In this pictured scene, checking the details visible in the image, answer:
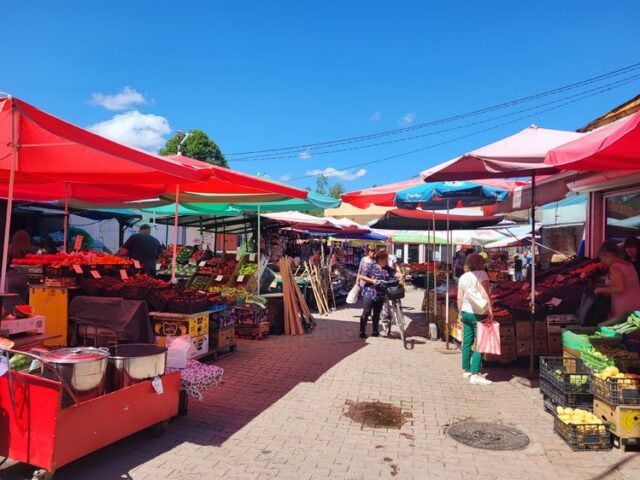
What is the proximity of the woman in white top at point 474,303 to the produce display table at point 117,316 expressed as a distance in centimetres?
430

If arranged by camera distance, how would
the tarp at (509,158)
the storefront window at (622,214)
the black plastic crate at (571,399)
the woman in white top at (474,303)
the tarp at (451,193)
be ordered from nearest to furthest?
1. the black plastic crate at (571,399)
2. the tarp at (509,158)
3. the woman in white top at (474,303)
4. the tarp at (451,193)
5. the storefront window at (622,214)

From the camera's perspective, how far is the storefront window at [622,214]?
8086mm

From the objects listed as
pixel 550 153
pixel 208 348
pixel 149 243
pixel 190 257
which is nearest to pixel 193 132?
pixel 190 257

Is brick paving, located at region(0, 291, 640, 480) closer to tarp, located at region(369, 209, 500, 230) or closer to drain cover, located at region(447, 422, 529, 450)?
drain cover, located at region(447, 422, 529, 450)

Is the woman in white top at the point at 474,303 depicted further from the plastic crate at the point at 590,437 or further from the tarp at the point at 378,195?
the tarp at the point at 378,195

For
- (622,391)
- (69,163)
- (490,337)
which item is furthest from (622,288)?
(69,163)

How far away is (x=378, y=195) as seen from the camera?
343 inches

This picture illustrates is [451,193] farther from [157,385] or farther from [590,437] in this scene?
[157,385]

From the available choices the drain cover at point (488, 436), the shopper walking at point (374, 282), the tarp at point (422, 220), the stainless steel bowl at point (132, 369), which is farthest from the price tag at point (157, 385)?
the tarp at point (422, 220)

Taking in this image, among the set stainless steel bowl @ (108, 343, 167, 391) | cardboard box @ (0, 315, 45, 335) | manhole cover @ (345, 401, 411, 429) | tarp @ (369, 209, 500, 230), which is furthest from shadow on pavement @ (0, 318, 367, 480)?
tarp @ (369, 209, 500, 230)

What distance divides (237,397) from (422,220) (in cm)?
813

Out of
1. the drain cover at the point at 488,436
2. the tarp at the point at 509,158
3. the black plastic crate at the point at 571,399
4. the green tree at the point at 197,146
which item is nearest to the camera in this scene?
the drain cover at the point at 488,436

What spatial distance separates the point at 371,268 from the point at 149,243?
4.55 meters

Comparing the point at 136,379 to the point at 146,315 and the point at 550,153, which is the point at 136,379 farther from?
the point at 550,153
